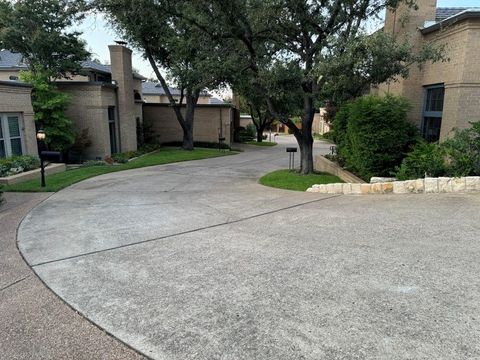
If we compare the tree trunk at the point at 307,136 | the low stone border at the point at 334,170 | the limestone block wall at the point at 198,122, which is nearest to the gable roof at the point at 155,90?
the limestone block wall at the point at 198,122

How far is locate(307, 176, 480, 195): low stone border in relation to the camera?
293 inches

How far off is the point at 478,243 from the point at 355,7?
28.2 feet

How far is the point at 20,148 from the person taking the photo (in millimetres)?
13289

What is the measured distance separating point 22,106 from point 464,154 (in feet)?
44.4

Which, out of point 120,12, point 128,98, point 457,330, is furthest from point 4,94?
point 457,330

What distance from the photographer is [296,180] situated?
39.4ft

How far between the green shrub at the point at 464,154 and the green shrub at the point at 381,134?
1253mm

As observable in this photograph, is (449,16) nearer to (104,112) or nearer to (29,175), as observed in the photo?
(29,175)

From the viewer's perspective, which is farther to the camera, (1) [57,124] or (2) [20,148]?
(1) [57,124]

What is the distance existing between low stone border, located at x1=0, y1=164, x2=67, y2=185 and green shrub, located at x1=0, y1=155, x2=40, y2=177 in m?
0.25

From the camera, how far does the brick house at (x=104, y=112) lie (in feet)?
42.3

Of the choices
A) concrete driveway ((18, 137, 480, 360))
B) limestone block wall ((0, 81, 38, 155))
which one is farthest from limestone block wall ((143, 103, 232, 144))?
concrete driveway ((18, 137, 480, 360))

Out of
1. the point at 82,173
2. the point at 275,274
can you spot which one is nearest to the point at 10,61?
the point at 82,173

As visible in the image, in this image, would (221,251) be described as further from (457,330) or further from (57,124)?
(57,124)
